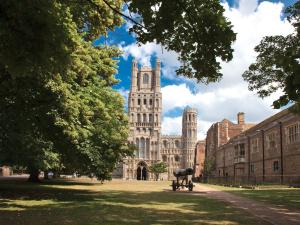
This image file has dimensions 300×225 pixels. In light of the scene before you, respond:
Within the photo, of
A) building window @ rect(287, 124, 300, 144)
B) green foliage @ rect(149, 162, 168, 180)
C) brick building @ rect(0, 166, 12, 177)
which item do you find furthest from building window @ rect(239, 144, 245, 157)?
green foliage @ rect(149, 162, 168, 180)

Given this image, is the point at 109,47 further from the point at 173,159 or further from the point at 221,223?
the point at 173,159

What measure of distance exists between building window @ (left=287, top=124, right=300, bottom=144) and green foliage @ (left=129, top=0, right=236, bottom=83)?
32348 millimetres

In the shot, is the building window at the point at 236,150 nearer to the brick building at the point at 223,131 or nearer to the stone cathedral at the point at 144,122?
the brick building at the point at 223,131

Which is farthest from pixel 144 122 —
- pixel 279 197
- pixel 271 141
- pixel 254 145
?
pixel 279 197

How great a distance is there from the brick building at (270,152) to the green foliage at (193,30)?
26.8m

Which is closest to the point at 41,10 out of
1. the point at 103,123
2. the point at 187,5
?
the point at 187,5

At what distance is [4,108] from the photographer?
2080 cm

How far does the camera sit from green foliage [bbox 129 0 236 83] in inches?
373

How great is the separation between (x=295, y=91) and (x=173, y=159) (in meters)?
157

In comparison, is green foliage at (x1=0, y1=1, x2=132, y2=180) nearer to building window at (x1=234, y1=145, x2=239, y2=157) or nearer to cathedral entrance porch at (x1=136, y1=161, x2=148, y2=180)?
building window at (x1=234, y1=145, x2=239, y2=157)

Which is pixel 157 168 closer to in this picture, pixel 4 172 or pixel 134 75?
pixel 134 75

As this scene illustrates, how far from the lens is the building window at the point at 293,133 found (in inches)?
1586

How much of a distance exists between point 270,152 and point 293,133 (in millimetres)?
6910

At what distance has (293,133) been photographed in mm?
41438
